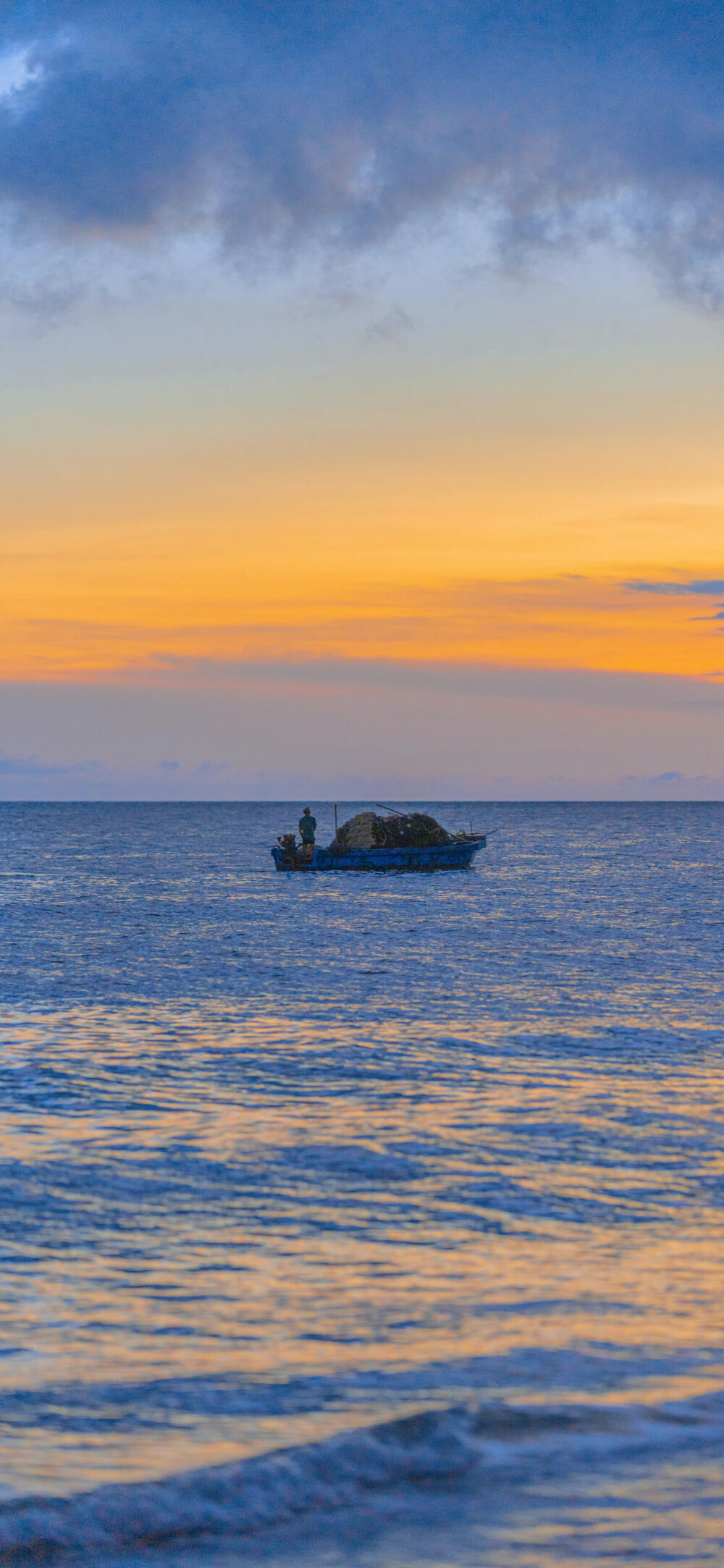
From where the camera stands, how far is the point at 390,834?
61000 millimetres

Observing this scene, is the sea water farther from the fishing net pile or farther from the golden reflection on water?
the fishing net pile

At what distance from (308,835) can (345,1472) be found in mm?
51270

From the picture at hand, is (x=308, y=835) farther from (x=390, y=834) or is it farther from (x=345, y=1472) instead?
(x=345, y=1472)

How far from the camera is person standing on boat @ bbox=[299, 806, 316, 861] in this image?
57.5 meters

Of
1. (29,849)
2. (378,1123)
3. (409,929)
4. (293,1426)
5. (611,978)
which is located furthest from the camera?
(29,849)

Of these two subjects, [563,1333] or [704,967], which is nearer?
[563,1333]

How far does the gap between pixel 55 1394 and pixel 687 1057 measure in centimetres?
1188

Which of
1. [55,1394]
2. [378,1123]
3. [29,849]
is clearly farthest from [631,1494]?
[29,849]

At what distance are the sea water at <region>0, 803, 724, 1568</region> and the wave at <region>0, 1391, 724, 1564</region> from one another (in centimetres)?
2

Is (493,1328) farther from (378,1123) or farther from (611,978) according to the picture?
(611,978)

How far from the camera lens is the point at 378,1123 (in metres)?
13.5

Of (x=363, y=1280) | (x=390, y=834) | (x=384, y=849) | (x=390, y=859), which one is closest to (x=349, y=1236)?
(x=363, y=1280)

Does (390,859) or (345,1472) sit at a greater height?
(390,859)

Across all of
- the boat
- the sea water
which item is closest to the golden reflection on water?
the sea water
